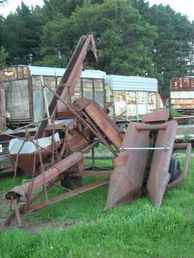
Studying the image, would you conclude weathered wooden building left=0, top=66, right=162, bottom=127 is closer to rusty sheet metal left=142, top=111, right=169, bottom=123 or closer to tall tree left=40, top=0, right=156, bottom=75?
rusty sheet metal left=142, top=111, right=169, bottom=123

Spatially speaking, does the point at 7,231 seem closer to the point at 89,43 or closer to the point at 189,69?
the point at 89,43

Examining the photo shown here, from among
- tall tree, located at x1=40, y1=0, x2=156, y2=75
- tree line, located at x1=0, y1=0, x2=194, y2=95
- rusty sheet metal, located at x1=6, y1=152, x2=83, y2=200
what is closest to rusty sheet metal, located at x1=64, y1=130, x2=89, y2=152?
rusty sheet metal, located at x1=6, y1=152, x2=83, y2=200

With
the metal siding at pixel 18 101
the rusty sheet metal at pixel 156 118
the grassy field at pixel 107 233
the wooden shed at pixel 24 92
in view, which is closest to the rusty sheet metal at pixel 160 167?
the grassy field at pixel 107 233

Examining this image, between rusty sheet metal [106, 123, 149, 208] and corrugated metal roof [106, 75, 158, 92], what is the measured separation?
619 inches

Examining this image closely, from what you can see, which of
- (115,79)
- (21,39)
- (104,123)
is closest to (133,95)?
(115,79)

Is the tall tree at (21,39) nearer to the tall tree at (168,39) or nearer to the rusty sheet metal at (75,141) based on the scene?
the tall tree at (168,39)

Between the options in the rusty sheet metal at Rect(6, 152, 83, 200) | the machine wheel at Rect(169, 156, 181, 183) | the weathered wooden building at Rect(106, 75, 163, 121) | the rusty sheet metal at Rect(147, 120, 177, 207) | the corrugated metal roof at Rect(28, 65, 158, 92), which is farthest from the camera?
the weathered wooden building at Rect(106, 75, 163, 121)

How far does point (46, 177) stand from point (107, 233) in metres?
1.75

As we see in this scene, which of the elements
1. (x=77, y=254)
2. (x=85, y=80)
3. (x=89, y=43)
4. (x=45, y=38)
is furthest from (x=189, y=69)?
(x=77, y=254)

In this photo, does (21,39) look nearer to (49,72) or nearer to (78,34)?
(78,34)

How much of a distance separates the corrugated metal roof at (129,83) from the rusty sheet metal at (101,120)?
15408 millimetres

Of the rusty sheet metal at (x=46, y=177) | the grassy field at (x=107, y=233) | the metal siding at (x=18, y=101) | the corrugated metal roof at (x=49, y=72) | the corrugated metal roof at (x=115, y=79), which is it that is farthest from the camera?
the corrugated metal roof at (x=115, y=79)

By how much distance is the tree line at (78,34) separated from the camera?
44.1 m

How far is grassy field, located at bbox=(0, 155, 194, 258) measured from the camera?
5203 mm
